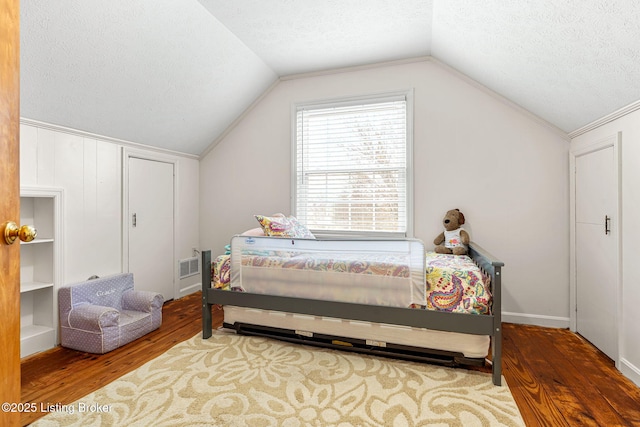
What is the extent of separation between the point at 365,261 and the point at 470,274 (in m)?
0.66

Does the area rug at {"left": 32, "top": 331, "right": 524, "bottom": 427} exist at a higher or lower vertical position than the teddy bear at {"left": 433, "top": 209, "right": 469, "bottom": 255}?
lower

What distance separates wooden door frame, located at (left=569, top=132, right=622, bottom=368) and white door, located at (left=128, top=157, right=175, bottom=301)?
3.89 metres

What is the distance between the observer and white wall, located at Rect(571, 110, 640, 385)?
1918 millimetres

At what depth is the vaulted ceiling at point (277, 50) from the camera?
179 cm

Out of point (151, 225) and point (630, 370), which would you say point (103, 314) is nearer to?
point (151, 225)

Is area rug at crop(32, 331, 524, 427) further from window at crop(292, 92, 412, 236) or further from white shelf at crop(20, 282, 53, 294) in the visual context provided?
window at crop(292, 92, 412, 236)

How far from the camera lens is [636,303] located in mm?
1929

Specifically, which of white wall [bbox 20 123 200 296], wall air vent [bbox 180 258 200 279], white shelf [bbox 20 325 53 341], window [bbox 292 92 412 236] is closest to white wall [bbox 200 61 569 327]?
window [bbox 292 92 412 236]

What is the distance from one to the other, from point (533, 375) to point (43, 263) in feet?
11.7

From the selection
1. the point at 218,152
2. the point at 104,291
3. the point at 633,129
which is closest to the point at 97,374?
the point at 104,291

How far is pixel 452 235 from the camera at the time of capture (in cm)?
297

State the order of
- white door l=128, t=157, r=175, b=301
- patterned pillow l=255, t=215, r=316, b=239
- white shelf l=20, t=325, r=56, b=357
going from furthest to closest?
white door l=128, t=157, r=175, b=301, patterned pillow l=255, t=215, r=316, b=239, white shelf l=20, t=325, r=56, b=357

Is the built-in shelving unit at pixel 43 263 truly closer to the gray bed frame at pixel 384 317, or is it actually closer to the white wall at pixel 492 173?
the gray bed frame at pixel 384 317

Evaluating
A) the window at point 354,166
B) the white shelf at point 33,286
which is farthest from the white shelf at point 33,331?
the window at point 354,166
